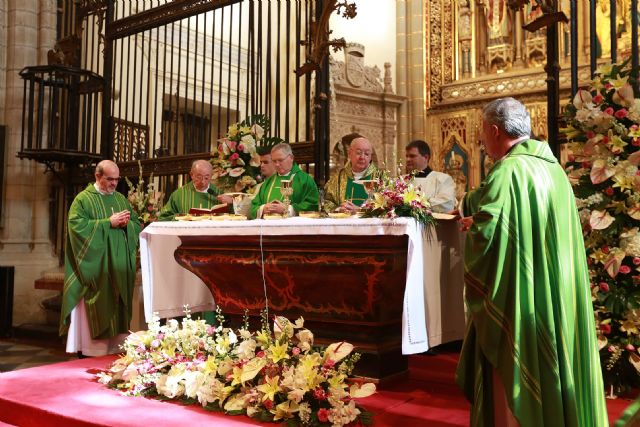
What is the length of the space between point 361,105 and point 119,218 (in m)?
5.18

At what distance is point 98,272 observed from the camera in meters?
6.10

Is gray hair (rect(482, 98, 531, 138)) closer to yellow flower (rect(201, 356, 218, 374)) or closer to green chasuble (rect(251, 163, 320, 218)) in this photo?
yellow flower (rect(201, 356, 218, 374))

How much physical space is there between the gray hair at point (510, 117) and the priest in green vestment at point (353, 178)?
1.83 m

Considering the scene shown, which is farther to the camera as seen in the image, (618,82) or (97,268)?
(97,268)

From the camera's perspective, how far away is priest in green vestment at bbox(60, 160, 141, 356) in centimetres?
605

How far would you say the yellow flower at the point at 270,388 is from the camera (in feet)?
11.0

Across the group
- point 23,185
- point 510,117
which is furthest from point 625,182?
point 23,185

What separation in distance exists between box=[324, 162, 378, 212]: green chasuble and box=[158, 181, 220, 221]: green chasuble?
141cm

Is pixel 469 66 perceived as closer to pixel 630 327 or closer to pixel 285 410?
pixel 630 327

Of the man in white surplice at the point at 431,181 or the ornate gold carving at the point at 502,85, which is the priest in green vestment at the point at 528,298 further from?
the ornate gold carving at the point at 502,85

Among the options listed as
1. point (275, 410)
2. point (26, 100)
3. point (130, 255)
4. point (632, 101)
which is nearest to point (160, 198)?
point (130, 255)

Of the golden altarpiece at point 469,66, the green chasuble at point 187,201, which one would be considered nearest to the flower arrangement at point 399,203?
the green chasuble at point 187,201

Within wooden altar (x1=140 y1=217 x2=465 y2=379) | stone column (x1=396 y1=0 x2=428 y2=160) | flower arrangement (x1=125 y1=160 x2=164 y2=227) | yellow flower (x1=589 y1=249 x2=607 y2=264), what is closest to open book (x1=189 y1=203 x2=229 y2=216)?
wooden altar (x1=140 y1=217 x2=465 y2=379)

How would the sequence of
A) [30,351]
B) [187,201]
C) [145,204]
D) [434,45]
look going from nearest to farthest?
1. [187,201]
2. [145,204]
3. [30,351]
4. [434,45]
